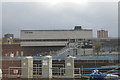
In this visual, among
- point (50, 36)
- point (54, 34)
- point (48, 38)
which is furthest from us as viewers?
point (54, 34)

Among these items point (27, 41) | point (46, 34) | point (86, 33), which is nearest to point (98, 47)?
point (86, 33)

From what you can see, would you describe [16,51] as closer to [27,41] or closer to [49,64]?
[27,41]

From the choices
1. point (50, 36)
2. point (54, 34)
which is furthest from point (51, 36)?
point (54, 34)

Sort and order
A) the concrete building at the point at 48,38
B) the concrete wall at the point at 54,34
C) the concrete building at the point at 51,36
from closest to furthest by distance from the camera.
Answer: the concrete building at the point at 48,38 → the concrete building at the point at 51,36 → the concrete wall at the point at 54,34

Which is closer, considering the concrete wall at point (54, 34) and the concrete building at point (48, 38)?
the concrete building at point (48, 38)

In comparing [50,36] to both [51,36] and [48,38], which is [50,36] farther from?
[48,38]

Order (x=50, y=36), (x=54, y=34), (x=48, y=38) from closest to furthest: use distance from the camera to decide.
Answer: (x=48, y=38) → (x=50, y=36) → (x=54, y=34)

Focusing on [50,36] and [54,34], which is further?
[54,34]

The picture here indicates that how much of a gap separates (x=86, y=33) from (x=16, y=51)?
18.8 metres

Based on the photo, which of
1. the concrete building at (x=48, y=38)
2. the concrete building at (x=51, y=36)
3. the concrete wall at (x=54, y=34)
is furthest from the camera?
the concrete wall at (x=54, y=34)

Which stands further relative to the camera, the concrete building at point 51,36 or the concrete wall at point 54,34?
the concrete wall at point 54,34

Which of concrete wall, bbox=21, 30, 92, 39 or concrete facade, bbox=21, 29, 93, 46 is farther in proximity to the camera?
concrete wall, bbox=21, 30, 92, 39

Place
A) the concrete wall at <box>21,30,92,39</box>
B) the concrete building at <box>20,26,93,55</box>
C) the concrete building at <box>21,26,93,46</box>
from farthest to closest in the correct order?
the concrete wall at <box>21,30,92,39</box>
the concrete building at <box>21,26,93,46</box>
the concrete building at <box>20,26,93,55</box>

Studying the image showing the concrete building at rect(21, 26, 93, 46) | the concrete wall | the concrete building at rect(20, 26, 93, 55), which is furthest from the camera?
the concrete wall
